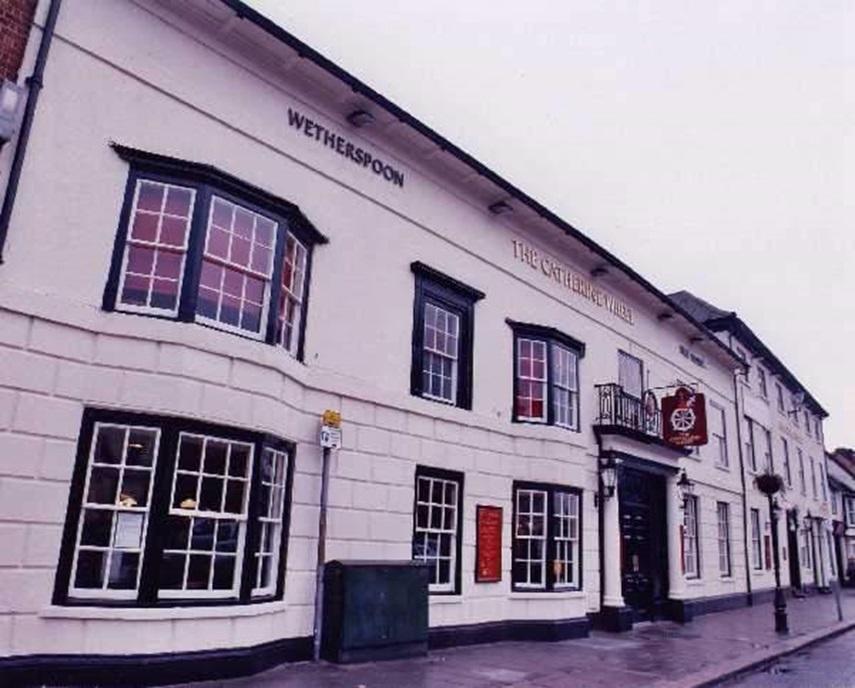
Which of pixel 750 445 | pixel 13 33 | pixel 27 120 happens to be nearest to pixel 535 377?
pixel 27 120

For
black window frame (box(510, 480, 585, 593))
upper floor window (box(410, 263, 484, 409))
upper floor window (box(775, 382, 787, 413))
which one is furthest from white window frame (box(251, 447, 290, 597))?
upper floor window (box(775, 382, 787, 413))

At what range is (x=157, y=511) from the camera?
7.95 metres

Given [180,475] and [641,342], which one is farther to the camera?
[641,342]

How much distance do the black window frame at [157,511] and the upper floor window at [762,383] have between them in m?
26.1

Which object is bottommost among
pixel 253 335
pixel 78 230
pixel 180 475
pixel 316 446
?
pixel 180 475

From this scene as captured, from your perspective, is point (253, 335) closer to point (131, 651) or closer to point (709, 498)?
point (131, 651)

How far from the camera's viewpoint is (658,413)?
Answer: 62.9 ft

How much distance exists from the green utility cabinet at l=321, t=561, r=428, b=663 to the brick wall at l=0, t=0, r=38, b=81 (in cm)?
730

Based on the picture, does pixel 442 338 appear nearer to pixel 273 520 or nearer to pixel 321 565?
pixel 321 565

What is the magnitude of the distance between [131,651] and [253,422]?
111 inches

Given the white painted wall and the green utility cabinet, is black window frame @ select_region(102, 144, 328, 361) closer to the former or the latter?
the white painted wall

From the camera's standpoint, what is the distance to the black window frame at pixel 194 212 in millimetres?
8484

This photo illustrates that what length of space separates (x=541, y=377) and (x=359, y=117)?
6546mm

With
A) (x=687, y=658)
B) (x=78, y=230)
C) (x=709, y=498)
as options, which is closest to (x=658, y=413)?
(x=709, y=498)
